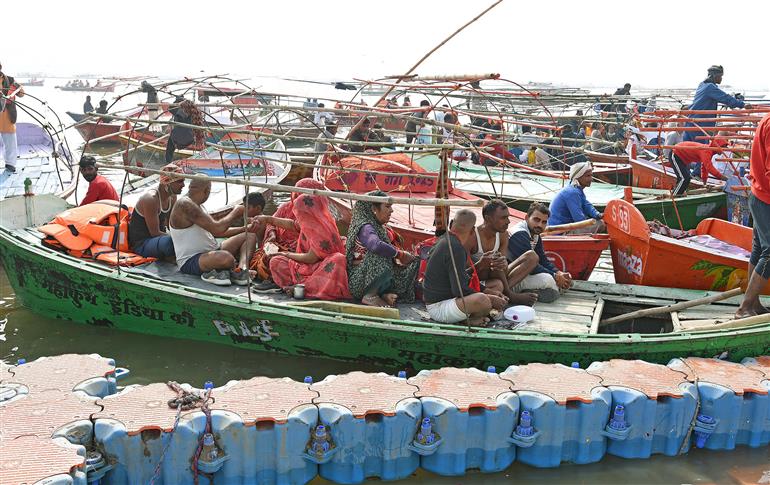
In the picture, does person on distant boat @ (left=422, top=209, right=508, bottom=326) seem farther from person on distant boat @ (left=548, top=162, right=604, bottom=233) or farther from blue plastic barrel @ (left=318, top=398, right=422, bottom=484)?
person on distant boat @ (left=548, top=162, right=604, bottom=233)

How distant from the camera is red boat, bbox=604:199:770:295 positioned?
21.7 feet

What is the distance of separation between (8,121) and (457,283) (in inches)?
357

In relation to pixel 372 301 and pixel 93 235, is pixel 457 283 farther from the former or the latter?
pixel 93 235

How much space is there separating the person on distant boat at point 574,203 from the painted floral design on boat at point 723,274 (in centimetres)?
129

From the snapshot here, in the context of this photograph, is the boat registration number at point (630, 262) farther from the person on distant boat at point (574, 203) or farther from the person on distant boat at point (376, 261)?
the person on distant boat at point (376, 261)

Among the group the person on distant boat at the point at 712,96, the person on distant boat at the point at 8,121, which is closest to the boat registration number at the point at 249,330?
the person on distant boat at the point at 712,96

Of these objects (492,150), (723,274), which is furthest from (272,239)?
(492,150)

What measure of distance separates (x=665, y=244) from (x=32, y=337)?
6333mm

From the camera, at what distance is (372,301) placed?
A: 6.53m

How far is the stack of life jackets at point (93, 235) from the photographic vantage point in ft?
24.3

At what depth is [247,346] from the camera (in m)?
6.78

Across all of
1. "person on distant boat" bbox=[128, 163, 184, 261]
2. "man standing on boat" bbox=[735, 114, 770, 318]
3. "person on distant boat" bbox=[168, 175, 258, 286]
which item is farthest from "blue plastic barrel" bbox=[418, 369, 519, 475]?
"person on distant boat" bbox=[128, 163, 184, 261]

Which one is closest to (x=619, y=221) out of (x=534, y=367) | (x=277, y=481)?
(x=534, y=367)

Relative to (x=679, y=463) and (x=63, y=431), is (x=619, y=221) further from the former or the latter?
(x=63, y=431)
